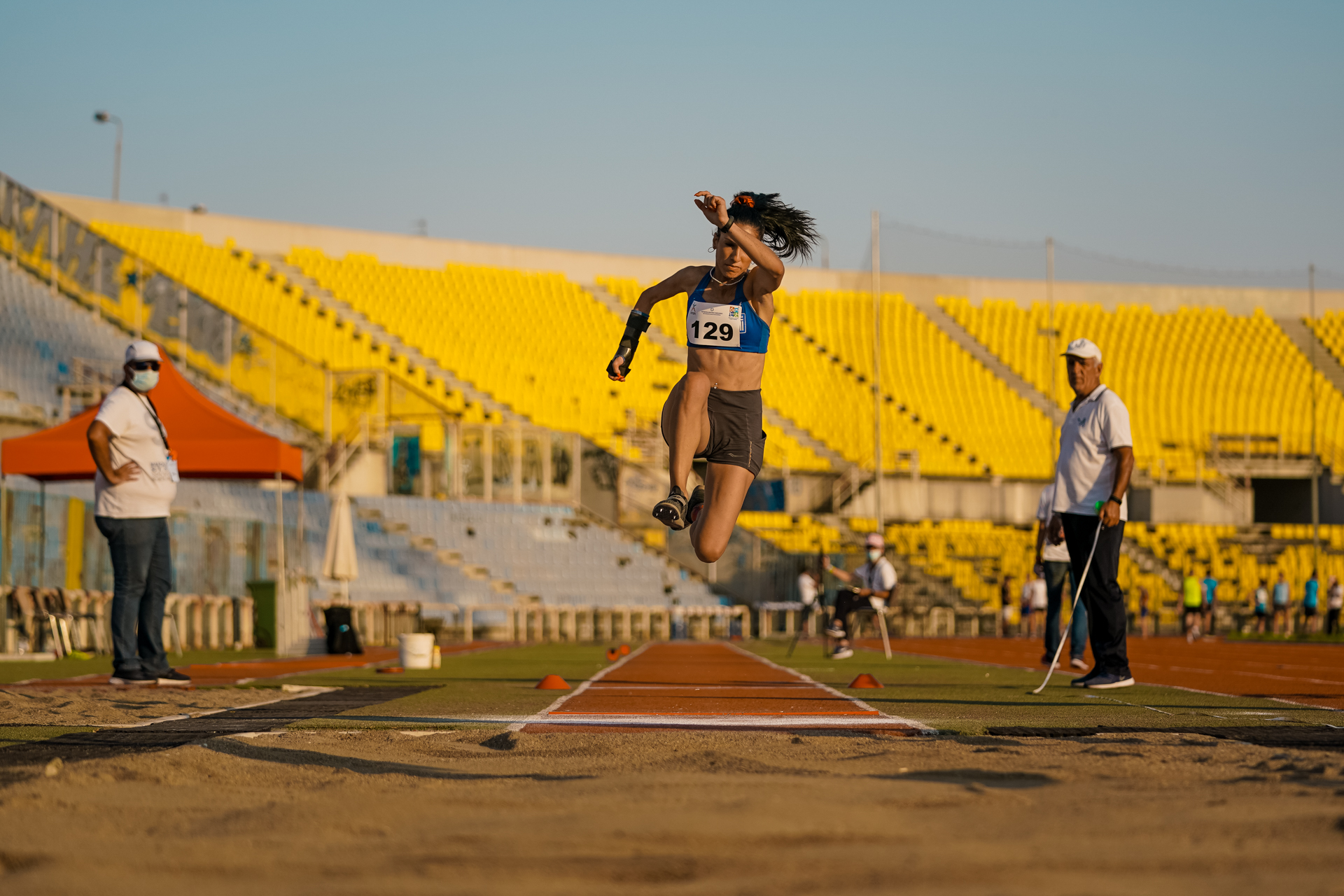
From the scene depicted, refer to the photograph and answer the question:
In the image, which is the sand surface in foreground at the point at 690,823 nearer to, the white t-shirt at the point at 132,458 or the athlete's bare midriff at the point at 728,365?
the athlete's bare midriff at the point at 728,365

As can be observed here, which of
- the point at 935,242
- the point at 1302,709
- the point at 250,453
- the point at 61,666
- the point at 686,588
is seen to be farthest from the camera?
the point at 935,242

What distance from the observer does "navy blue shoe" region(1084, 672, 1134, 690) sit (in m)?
8.75

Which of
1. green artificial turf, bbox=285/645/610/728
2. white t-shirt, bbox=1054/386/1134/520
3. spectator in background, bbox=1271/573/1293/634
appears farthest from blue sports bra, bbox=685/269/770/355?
spectator in background, bbox=1271/573/1293/634

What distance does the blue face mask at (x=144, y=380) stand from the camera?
9.75 metres

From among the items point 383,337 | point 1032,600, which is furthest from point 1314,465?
point 383,337

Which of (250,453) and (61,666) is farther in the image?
(250,453)

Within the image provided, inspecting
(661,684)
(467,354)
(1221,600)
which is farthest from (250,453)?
(1221,600)

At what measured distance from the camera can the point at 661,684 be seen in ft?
31.7

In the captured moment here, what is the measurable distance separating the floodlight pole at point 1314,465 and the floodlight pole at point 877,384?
11.1 m

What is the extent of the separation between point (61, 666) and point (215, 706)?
731 cm

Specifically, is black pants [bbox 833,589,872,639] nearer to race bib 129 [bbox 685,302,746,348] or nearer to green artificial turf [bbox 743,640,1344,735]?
green artificial turf [bbox 743,640,1344,735]

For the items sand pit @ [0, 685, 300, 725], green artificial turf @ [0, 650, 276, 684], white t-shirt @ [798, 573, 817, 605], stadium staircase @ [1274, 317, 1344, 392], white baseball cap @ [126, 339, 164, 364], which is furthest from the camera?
stadium staircase @ [1274, 317, 1344, 392]

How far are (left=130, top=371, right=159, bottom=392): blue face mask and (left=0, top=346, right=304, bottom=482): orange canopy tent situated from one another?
5.03 m

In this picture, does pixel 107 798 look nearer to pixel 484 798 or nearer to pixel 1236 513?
pixel 484 798
